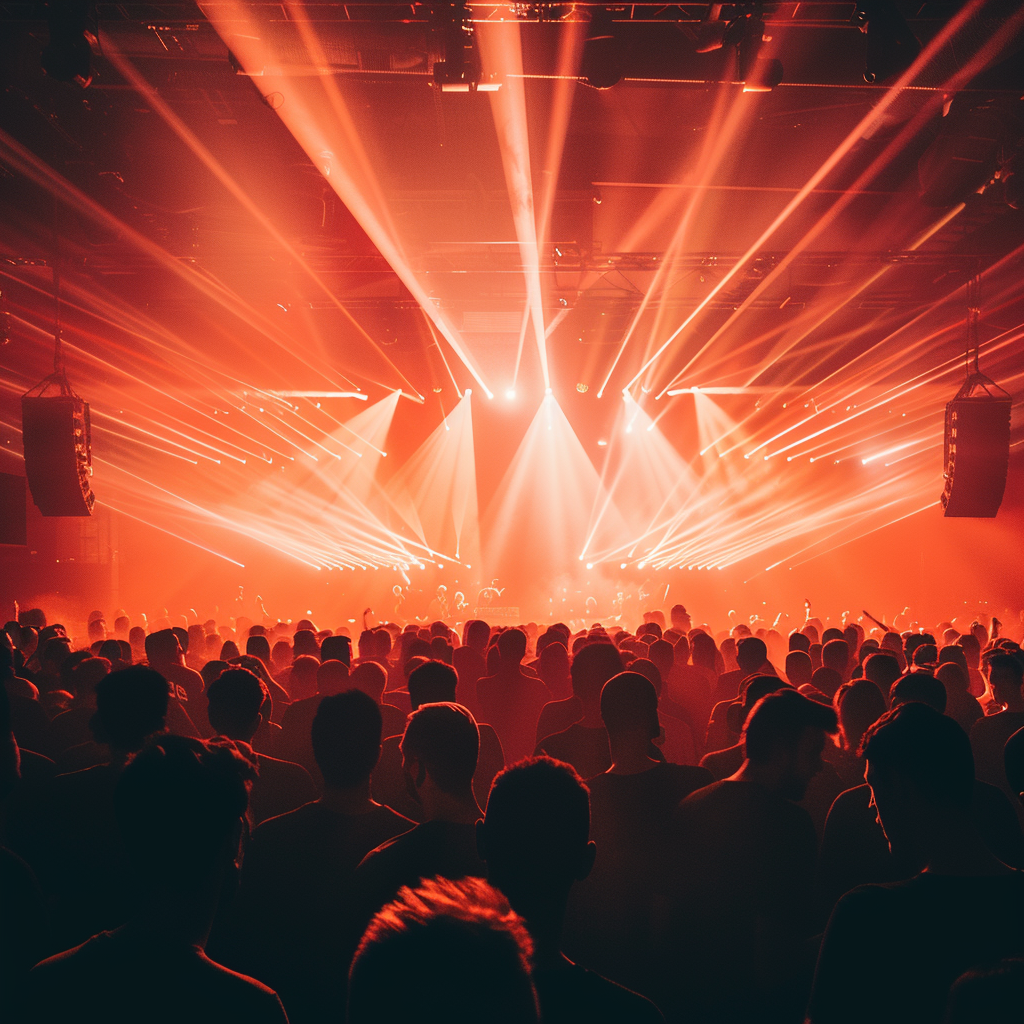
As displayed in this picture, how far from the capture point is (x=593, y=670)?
405cm

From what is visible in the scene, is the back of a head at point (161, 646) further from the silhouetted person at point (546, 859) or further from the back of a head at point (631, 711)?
the silhouetted person at point (546, 859)

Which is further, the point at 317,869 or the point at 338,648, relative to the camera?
the point at 338,648

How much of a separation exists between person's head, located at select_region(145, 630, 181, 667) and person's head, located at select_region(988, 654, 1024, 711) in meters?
5.65

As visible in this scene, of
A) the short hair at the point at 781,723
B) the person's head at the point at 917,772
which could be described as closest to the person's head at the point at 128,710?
the short hair at the point at 781,723

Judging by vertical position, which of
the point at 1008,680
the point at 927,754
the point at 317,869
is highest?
the point at 927,754

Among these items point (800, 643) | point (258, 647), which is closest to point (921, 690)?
point (800, 643)

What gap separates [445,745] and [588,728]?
1.54 metres

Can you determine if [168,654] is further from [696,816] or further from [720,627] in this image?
[720,627]

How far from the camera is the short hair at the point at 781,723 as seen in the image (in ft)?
8.77

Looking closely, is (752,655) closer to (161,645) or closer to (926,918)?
(926,918)

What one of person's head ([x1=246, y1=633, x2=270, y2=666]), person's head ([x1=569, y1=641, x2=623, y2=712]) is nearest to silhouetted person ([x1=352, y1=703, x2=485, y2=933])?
person's head ([x1=569, y1=641, x2=623, y2=712])

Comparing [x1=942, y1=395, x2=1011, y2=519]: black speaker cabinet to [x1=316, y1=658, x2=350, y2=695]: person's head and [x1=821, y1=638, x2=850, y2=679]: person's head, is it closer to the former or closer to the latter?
[x1=821, y1=638, x2=850, y2=679]: person's head

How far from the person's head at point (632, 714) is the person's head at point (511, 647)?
87.7 inches

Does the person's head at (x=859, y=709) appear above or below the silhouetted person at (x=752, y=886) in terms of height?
above
